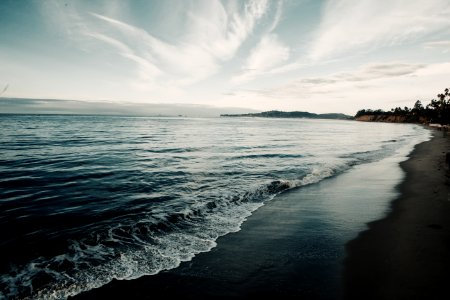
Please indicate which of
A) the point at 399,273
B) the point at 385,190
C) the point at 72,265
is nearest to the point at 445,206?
the point at 385,190

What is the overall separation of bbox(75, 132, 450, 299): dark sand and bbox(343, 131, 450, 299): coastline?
18 millimetres

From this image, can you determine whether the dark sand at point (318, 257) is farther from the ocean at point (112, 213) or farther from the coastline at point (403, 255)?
the ocean at point (112, 213)

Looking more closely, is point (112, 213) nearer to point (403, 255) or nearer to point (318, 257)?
point (318, 257)

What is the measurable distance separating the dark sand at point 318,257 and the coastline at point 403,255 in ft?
0.06

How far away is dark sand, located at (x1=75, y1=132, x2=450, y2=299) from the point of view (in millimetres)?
5059

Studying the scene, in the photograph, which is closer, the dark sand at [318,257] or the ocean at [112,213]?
the dark sand at [318,257]

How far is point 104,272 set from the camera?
19.0ft

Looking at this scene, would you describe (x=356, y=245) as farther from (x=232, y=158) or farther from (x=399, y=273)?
(x=232, y=158)

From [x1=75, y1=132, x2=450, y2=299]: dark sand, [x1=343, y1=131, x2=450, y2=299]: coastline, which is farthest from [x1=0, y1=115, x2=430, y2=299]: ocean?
[x1=343, y1=131, x2=450, y2=299]: coastline

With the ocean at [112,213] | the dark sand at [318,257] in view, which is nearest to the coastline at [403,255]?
the dark sand at [318,257]

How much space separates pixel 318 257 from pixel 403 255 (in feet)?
6.30

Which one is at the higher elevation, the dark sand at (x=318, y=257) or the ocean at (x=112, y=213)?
the dark sand at (x=318, y=257)

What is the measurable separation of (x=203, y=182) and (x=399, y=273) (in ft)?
33.0

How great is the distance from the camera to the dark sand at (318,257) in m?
5.06
